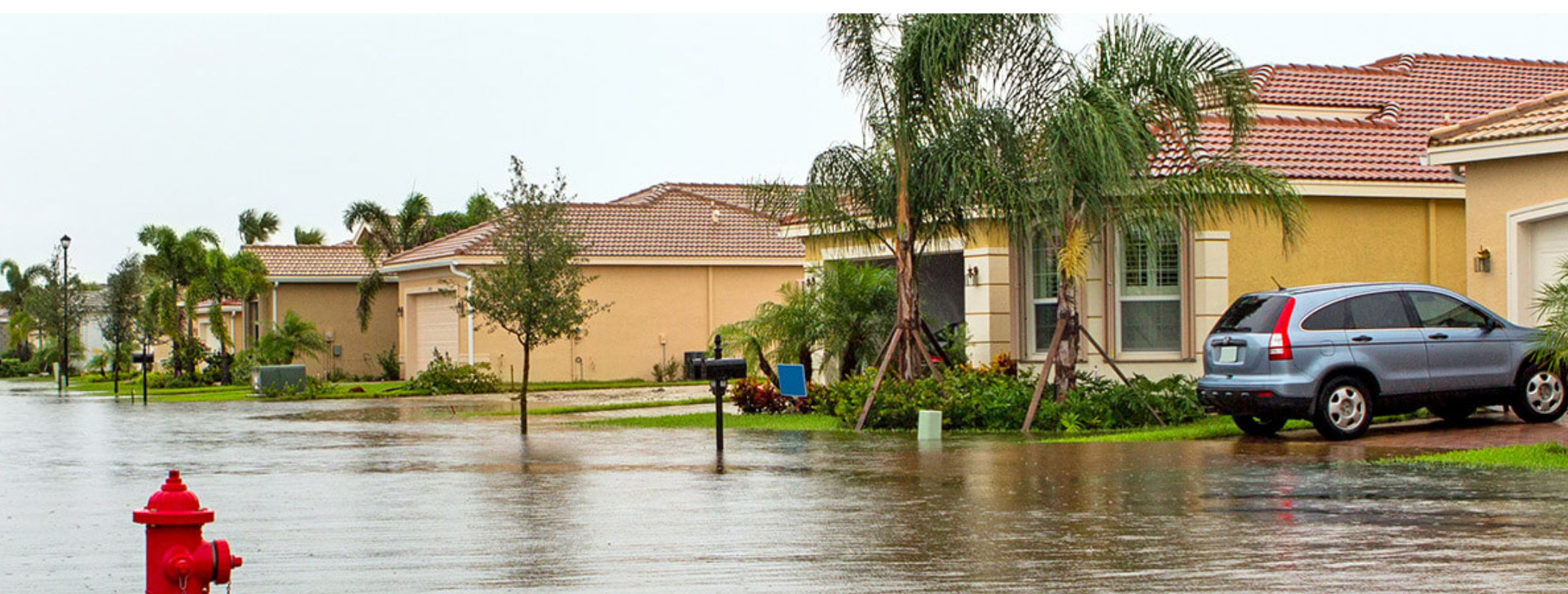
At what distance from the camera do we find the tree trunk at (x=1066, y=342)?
18984 mm

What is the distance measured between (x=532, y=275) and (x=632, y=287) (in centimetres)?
1800

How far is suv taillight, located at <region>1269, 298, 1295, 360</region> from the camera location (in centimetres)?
1577

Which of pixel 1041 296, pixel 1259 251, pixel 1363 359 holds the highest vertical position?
pixel 1259 251

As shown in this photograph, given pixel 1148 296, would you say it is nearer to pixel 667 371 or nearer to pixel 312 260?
pixel 667 371

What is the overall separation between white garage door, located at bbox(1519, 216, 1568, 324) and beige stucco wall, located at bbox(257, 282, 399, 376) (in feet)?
121

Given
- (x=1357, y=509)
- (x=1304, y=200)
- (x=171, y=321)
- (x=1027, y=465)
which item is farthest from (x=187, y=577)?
(x=171, y=321)

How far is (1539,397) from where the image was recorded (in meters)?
16.9

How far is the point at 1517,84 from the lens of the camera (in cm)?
2706

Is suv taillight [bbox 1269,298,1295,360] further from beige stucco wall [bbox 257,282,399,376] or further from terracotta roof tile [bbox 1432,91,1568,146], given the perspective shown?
beige stucco wall [bbox 257,282,399,376]

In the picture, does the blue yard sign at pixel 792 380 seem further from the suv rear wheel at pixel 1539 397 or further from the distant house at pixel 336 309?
the distant house at pixel 336 309

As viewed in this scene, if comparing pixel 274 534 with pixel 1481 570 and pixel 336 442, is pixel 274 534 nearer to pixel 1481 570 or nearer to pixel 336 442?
pixel 1481 570

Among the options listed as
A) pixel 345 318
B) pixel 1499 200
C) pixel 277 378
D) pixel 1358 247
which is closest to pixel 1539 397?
pixel 1499 200

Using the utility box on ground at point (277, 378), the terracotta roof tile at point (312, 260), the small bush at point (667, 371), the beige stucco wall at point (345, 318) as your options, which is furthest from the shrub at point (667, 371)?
the terracotta roof tile at point (312, 260)

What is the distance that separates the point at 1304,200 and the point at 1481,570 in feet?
43.7
